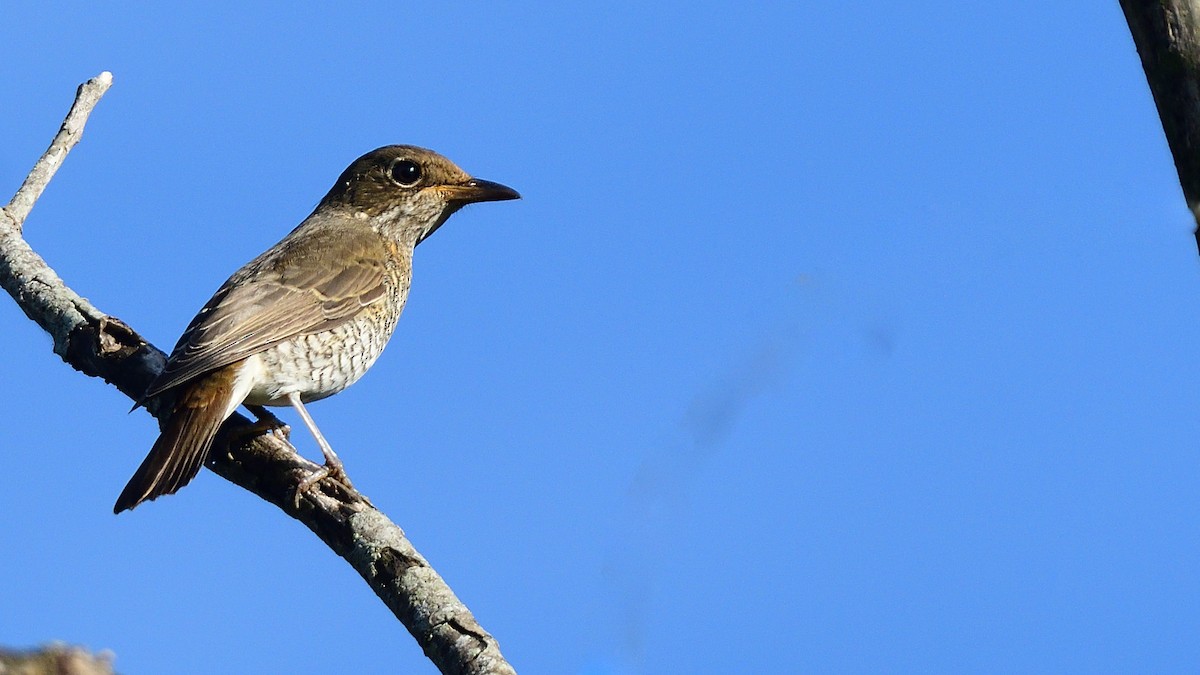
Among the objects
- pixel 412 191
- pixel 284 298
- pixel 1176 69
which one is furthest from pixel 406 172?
pixel 1176 69

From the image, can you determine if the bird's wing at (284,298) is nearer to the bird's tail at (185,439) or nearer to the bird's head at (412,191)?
the bird's tail at (185,439)

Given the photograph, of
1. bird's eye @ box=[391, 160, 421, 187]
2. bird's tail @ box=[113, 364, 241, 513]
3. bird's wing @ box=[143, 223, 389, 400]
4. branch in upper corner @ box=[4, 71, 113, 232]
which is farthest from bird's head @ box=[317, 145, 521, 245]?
bird's tail @ box=[113, 364, 241, 513]

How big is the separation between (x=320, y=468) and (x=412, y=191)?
3073mm

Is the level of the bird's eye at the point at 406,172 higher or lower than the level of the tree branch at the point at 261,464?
higher

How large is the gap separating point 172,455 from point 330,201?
10.1ft

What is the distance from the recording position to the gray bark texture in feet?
9.04

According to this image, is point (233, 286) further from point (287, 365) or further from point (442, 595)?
point (442, 595)

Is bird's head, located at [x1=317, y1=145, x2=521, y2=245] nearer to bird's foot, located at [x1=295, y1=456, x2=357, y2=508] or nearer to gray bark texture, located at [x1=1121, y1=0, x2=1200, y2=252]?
bird's foot, located at [x1=295, y1=456, x2=357, y2=508]

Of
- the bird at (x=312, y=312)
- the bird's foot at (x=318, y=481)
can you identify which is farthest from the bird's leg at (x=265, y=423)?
the bird's foot at (x=318, y=481)

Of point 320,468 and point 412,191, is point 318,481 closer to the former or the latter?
point 320,468

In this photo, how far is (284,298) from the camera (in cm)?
683

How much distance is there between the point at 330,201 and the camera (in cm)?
835

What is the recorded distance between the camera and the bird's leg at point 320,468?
504 centimetres

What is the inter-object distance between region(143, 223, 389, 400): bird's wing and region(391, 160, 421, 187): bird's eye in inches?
16.0
